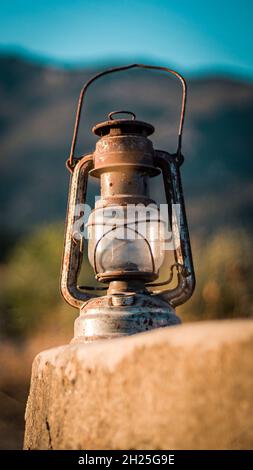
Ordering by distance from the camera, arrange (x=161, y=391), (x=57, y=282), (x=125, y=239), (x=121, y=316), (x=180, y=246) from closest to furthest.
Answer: (x=161, y=391) → (x=121, y=316) → (x=125, y=239) → (x=180, y=246) → (x=57, y=282)

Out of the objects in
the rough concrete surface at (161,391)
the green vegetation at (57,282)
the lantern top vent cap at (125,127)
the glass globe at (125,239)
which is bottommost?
the rough concrete surface at (161,391)

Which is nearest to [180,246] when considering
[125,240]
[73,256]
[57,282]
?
[125,240]

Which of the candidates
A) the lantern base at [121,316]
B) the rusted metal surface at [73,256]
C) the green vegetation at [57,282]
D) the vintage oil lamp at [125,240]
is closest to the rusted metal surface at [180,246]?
the vintage oil lamp at [125,240]

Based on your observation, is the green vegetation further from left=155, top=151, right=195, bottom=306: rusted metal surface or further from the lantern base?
the lantern base

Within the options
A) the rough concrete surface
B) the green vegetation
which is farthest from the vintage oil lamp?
the green vegetation

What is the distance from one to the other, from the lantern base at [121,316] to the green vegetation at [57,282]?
22.4 ft

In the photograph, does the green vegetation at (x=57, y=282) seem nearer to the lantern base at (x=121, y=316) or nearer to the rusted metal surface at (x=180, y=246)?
the rusted metal surface at (x=180, y=246)

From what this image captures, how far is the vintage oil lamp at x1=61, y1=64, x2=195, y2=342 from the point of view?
2.10 metres

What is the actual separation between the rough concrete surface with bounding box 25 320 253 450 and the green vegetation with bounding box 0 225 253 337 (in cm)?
734

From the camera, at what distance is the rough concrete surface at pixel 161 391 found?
1.20 metres

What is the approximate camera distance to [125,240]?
2.18m

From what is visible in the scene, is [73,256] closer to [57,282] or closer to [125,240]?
[125,240]

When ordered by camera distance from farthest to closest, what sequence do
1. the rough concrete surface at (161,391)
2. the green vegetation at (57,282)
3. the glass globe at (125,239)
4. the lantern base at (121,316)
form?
the green vegetation at (57,282) → the glass globe at (125,239) → the lantern base at (121,316) → the rough concrete surface at (161,391)

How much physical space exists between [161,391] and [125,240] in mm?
895
